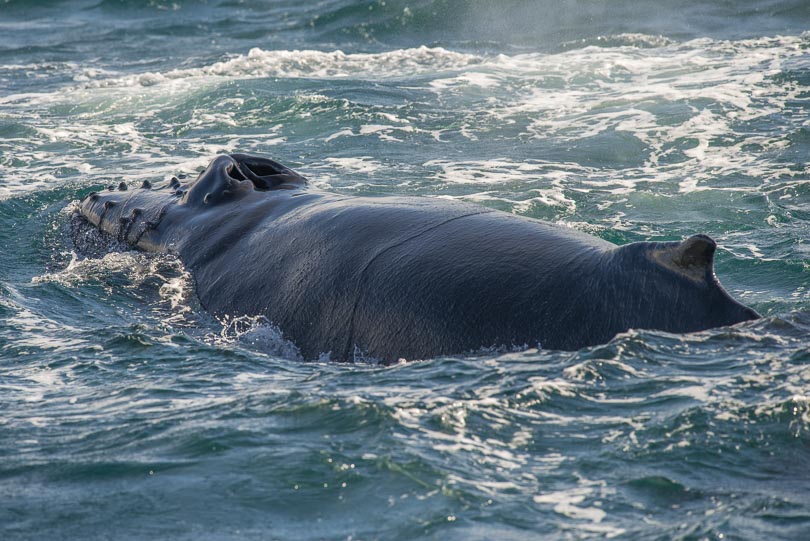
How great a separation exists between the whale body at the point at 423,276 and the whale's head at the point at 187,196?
0.03 m

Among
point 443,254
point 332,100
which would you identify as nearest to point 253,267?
point 443,254

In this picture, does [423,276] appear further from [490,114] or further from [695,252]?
[490,114]

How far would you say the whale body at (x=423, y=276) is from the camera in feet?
18.3

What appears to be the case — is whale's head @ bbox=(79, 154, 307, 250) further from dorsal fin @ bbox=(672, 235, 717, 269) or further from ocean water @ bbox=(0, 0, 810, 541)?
dorsal fin @ bbox=(672, 235, 717, 269)

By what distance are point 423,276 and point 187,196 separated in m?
3.20

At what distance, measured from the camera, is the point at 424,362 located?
5.93 meters

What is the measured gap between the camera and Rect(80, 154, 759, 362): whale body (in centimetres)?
558

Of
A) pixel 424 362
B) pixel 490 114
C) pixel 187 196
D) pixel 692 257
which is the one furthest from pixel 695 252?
pixel 490 114

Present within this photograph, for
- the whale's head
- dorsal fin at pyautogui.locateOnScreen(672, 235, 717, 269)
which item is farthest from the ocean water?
dorsal fin at pyautogui.locateOnScreen(672, 235, 717, 269)

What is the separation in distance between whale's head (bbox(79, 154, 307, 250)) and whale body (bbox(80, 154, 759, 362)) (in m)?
0.03

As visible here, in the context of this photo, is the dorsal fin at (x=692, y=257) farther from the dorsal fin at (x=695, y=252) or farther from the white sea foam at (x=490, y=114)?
the white sea foam at (x=490, y=114)

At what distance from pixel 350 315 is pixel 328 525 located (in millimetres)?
2187

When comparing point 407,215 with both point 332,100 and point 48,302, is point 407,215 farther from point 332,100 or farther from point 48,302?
point 332,100

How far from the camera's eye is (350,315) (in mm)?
6430
